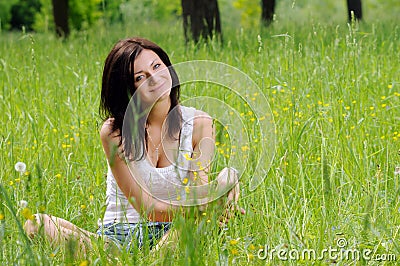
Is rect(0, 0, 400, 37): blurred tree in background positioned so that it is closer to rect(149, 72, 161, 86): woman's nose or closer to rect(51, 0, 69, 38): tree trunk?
rect(51, 0, 69, 38): tree trunk

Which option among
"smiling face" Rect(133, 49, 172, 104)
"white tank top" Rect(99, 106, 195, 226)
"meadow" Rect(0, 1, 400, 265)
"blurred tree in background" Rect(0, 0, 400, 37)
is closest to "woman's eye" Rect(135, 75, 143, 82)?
"smiling face" Rect(133, 49, 172, 104)

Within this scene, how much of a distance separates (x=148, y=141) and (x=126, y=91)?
0.84ft

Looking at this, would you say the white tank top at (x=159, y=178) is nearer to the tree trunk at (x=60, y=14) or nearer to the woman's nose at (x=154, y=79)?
the woman's nose at (x=154, y=79)

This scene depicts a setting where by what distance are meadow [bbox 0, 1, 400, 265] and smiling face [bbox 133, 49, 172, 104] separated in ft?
1.16

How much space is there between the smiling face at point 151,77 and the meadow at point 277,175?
35 cm

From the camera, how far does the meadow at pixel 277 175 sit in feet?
Answer: 7.38

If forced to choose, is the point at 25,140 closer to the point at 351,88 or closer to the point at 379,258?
the point at 351,88

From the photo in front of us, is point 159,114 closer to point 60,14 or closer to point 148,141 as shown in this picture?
point 148,141

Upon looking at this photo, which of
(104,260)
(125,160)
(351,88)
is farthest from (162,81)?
(351,88)

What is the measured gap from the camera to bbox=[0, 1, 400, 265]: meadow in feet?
7.38

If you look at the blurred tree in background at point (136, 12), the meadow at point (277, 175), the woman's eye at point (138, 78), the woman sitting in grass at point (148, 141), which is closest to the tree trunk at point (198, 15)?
the meadow at point (277, 175)

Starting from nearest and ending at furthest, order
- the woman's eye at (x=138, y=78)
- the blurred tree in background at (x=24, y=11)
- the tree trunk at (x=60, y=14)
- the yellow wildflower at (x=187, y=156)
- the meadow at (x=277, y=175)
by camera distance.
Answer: the meadow at (x=277, y=175)
the yellow wildflower at (x=187, y=156)
the woman's eye at (x=138, y=78)
the tree trunk at (x=60, y=14)
the blurred tree in background at (x=24, y=11)

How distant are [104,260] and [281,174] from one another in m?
1.20

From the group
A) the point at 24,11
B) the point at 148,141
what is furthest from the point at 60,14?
the point at 24,11
